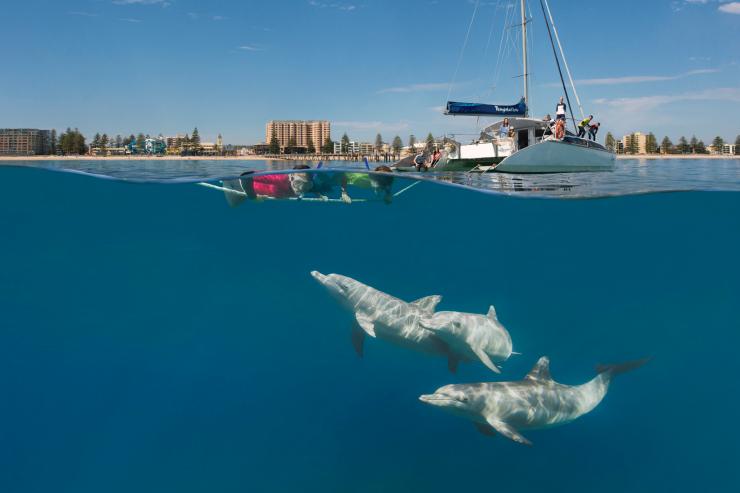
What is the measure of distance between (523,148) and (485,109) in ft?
14.7

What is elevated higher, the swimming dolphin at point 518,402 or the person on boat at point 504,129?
the person on boat at point 504,129

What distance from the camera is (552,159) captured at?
79.3 ft

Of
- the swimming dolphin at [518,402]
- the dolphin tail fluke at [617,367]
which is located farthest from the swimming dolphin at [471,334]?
the dolphin tail fluke at [617,367]

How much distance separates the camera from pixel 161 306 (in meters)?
18.8

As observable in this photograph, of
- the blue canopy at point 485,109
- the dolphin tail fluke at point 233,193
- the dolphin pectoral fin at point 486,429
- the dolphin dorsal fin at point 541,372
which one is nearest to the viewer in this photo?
the dolphin pectoral fin at point 486,429

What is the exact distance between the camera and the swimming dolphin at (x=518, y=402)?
8195mm

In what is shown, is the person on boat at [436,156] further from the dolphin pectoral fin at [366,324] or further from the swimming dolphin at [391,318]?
the dolphin pectoral fin at [366,324]

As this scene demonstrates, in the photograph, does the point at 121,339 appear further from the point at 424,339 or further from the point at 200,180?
the point at 424,339

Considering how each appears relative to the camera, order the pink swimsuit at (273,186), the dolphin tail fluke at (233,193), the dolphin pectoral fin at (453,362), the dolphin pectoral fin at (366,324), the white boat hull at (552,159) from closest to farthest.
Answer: the dolphin pectoral fin at (453,362) < the dolphin pectoral fin at (366,324) < the pink swimsuit at (273,186) < the dolphin tail fluke at (233,193) < the white boat hull at (552,159)

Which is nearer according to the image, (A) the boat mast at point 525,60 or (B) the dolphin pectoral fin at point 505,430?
(B) the dolphin pectoral fin at point 505,430

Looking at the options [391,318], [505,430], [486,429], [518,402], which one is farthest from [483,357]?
[391,318]

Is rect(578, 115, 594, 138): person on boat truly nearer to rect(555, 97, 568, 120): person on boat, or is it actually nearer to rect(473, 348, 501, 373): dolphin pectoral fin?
rect(555, 97, 568, 120): person on boat

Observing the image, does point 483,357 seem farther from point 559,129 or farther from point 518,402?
point 559,129

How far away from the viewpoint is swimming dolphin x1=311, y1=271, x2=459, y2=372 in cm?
941
